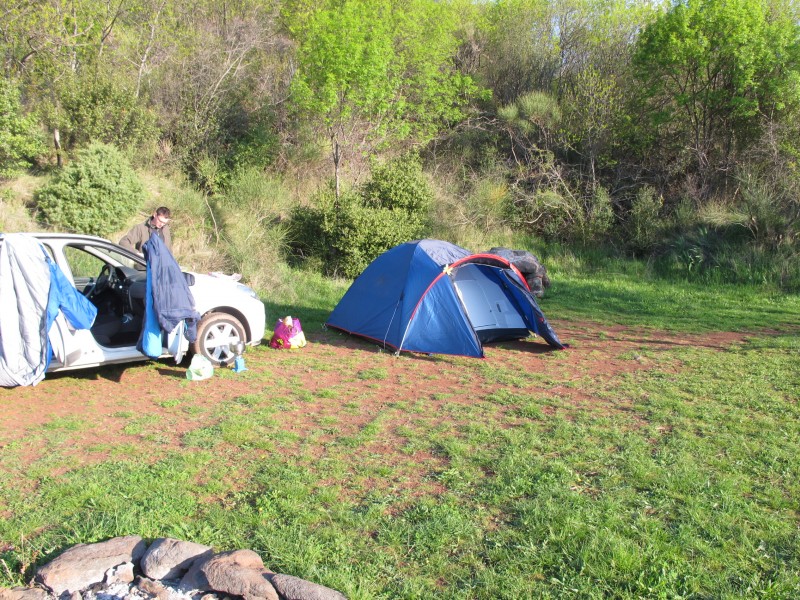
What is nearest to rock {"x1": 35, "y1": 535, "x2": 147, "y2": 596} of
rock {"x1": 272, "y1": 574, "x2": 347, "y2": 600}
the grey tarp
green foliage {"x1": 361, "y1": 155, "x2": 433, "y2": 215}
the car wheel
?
rock {"x1": 272, "y1": 574, "x2": 347, "y2": 600}

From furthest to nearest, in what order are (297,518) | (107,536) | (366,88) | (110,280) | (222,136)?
1. (222,136)
2. (366,88)
3. (110,280)
4. (297,518)
5. (107,536)

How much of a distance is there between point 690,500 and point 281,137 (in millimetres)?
17705

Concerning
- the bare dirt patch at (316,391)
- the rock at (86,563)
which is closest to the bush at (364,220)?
the bare dirt patch at (316,391)

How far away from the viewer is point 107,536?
3867 millimetres

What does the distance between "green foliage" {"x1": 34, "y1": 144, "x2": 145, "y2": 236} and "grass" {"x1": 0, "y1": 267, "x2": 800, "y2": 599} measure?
22.8 feet

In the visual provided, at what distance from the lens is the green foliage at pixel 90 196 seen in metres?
13.2

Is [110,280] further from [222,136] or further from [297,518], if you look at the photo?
[222,136]

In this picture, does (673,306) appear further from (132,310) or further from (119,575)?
(119,575)

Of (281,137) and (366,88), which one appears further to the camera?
(281,137)

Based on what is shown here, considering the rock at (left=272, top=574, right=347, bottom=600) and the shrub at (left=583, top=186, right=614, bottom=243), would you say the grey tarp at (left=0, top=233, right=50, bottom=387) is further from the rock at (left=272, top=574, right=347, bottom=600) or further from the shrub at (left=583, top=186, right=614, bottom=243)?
the shrub at (left=583, top=186, right=614, bottom=243)

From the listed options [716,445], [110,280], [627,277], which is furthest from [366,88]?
[716,445]

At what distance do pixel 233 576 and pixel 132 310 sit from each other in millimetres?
4921

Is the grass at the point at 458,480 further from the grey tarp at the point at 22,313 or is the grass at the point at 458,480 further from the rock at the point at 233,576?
the grey tarp at the point at 22,313

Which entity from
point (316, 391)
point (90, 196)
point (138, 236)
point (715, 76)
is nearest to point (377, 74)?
point (90, 196)
